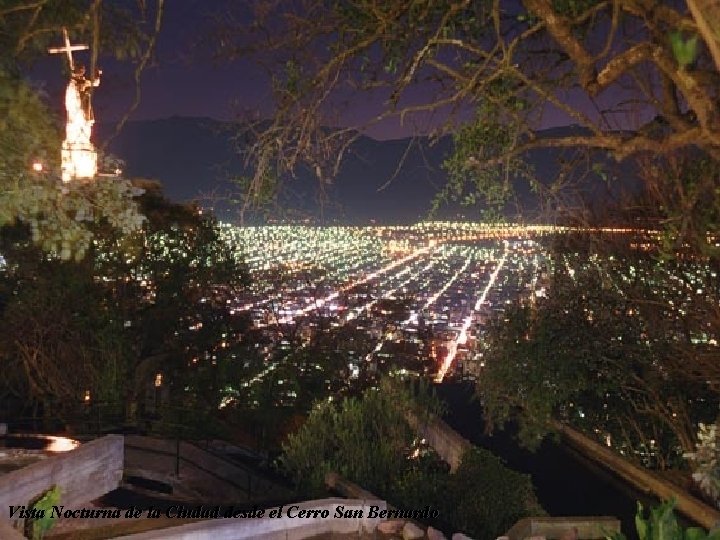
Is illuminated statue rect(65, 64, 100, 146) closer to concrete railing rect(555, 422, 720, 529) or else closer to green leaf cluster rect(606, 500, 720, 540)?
green leaf cluster rect(606, 500, 720, 540)

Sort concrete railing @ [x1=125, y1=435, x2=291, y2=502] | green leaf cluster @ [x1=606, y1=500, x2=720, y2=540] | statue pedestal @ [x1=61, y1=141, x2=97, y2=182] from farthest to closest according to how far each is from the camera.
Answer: concrete railing @ [x1=125, y1=435, x2=291, y2=502] < statue pedestal @ [x1=61, y1=141, x2=97, y2=182] < green leaf cluster @ [x1=606, y1=500, x2=720, y2=540]

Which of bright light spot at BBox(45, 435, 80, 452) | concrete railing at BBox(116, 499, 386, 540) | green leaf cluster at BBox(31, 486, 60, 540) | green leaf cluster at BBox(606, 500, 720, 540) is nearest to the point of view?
green leaf cluster at BBox(606, 500, 720, 540)

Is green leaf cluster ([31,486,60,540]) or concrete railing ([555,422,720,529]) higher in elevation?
green leaf cluster ([31,486,60,540])

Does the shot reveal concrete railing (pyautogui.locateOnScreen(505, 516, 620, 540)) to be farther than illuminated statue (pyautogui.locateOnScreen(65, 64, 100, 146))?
Yes

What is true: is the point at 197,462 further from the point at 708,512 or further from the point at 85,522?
the point at 708,512

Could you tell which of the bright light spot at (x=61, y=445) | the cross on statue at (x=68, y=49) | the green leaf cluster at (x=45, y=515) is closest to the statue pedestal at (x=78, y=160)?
the cross on statue at (x=68, y=49)

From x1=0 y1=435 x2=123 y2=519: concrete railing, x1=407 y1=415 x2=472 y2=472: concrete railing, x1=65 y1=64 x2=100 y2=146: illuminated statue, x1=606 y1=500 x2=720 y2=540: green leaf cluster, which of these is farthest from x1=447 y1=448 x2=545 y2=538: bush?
x1=65 y1=64 x2=100 y2=146: illuminated statue

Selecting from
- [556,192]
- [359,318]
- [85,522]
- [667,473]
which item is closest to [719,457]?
[667,473]

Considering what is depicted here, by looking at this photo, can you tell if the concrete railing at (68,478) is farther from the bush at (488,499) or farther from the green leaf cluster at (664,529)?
the green leaf cluster at (664,529)
